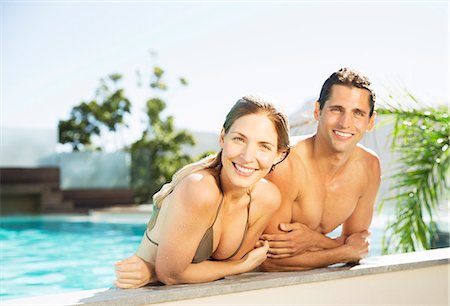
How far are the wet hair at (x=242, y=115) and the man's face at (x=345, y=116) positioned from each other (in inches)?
12.4

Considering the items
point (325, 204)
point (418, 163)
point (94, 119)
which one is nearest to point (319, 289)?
point (325, 204)

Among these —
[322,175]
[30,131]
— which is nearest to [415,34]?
[30,131]

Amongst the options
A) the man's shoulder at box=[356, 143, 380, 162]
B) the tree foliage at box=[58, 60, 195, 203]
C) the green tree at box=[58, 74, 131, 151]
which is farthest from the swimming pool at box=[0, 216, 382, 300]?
the green tree at box=[58, 74, 131, 151]

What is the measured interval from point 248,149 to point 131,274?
2.12 ft

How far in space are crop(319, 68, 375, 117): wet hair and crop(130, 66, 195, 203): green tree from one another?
1222cm

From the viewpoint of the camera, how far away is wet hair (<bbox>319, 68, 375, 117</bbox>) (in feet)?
8.16

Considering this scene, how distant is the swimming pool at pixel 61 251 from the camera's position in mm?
5762

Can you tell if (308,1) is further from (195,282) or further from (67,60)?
(195,282)

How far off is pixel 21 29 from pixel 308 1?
26.8ft

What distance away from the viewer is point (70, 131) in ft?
52.3

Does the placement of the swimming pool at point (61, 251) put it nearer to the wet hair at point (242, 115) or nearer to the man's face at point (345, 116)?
the wet hair at point (242, 115)

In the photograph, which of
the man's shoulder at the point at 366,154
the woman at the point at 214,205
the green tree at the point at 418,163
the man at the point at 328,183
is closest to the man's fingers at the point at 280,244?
the man at the point at 328,183

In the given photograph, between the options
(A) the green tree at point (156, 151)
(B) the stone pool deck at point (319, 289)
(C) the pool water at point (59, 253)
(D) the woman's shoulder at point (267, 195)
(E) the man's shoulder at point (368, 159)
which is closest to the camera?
(B) the stone pool deck at point (319, 289)

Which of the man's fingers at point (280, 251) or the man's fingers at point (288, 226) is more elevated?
the man's fingers at point (288, 226)
